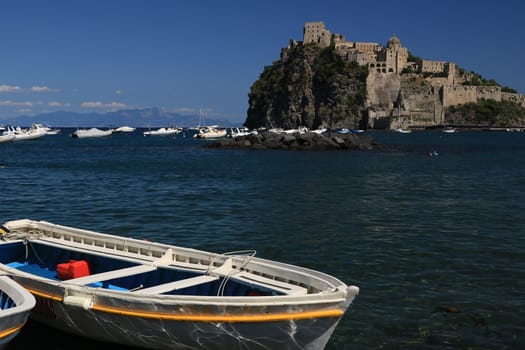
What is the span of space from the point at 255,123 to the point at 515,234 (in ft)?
577

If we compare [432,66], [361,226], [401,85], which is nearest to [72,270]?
[361,226]

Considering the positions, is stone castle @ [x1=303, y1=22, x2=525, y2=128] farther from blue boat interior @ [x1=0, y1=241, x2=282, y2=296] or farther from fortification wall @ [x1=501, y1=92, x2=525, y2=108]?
blue boat interior @ [x1=0, y1=241, x2=282, y2=296]

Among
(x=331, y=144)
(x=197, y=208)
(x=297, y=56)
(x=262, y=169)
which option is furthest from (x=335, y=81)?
(x=197, y=208)

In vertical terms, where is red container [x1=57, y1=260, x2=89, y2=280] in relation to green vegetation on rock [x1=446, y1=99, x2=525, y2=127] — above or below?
below

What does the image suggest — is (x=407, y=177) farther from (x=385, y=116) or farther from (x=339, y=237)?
(x=385, y=116)

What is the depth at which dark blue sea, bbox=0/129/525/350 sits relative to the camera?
10.5 metres

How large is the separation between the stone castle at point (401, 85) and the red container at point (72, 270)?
157098 mm

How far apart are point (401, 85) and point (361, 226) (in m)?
154

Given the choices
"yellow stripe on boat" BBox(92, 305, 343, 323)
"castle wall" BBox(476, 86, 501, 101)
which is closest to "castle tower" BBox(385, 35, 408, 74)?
"castle wall" BBox(476, 86, 501, 101)

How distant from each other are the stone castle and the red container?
515 feet

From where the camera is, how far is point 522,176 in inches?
1623

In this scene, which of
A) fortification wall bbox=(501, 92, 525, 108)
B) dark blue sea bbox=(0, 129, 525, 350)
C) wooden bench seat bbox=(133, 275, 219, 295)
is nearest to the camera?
wooden bench seat bbox=(133, 275, 219, 295)

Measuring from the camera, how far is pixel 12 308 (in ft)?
25.3

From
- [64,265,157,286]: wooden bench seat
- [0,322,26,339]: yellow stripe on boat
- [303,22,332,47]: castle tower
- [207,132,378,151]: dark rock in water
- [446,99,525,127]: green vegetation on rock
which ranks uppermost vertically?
[303,22,332,47]: castle tower
